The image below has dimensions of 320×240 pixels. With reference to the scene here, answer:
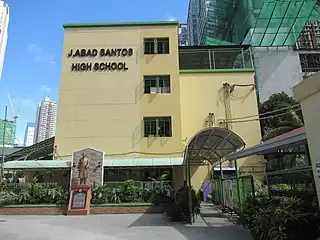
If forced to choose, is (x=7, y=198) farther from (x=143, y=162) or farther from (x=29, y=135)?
(x=29, y=135)

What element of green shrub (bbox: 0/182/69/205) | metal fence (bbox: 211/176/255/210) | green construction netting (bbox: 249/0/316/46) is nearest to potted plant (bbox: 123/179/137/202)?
green shrub (bbox: 0/182/69/205)

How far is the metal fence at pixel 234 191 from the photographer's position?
9.32 meters

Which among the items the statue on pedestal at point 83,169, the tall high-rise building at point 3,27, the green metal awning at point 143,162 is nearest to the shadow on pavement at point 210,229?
the green metal awning at point 143,162

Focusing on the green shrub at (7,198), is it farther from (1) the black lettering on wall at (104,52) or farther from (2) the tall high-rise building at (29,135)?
(2) the tall high-rise building at (29,135)

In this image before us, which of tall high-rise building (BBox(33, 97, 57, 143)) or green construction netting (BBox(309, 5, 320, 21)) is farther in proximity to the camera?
tall high-rise building (BBox(33, 97, 57, 143))

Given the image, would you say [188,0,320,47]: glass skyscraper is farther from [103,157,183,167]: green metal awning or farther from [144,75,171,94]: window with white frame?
[103,157,183,167]: green metal awning

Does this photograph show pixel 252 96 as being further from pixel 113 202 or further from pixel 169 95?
pixel 113 202


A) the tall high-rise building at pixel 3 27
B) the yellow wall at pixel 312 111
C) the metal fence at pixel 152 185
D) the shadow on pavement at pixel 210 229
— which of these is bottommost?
the shadow on pavement at pixel 210 229

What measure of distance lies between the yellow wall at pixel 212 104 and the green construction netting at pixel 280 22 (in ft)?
39.5

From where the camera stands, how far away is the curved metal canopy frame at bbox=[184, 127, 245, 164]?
1065cm

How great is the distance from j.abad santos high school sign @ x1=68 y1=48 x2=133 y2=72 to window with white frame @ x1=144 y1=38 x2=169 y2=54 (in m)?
1.20

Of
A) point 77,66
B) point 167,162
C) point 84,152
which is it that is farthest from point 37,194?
point 77,66

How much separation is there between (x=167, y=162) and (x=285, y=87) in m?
20.0

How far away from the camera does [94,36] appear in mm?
20172
